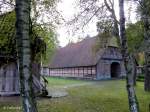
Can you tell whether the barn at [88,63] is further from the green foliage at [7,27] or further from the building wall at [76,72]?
the green foliage at [7,27]

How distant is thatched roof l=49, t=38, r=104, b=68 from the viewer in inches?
1548

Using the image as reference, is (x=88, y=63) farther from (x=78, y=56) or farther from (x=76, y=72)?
(x=78, y=56)

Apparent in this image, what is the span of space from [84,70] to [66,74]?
5.24m

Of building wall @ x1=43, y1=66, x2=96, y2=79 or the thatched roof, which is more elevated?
the thatched roof

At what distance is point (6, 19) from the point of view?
40.0 ft

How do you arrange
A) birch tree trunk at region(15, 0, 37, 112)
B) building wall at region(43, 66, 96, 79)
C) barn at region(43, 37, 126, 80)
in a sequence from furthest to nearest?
building wall at region(43, 66, 96, 79) → barn at region(43, 37, 126, 80) → birch tree trunk at region(15, 0, 37, 112)

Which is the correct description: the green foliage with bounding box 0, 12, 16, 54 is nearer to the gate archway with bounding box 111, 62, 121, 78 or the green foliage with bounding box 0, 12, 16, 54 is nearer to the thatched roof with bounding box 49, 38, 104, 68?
the thatched roof with bounding box 49, 38, 104, 68

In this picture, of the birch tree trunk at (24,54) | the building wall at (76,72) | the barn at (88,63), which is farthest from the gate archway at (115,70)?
the birch tree trunk at (24,54)

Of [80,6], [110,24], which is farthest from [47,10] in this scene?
[110,24]

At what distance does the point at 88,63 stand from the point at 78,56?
404cm

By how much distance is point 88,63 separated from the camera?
39188 mm

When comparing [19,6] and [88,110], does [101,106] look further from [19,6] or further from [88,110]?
[19,6]

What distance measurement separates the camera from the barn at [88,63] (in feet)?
129

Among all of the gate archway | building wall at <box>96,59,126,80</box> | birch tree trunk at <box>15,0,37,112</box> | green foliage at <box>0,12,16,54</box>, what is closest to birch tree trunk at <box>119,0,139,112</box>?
green foliage at <box>0,12,16,54</box>
